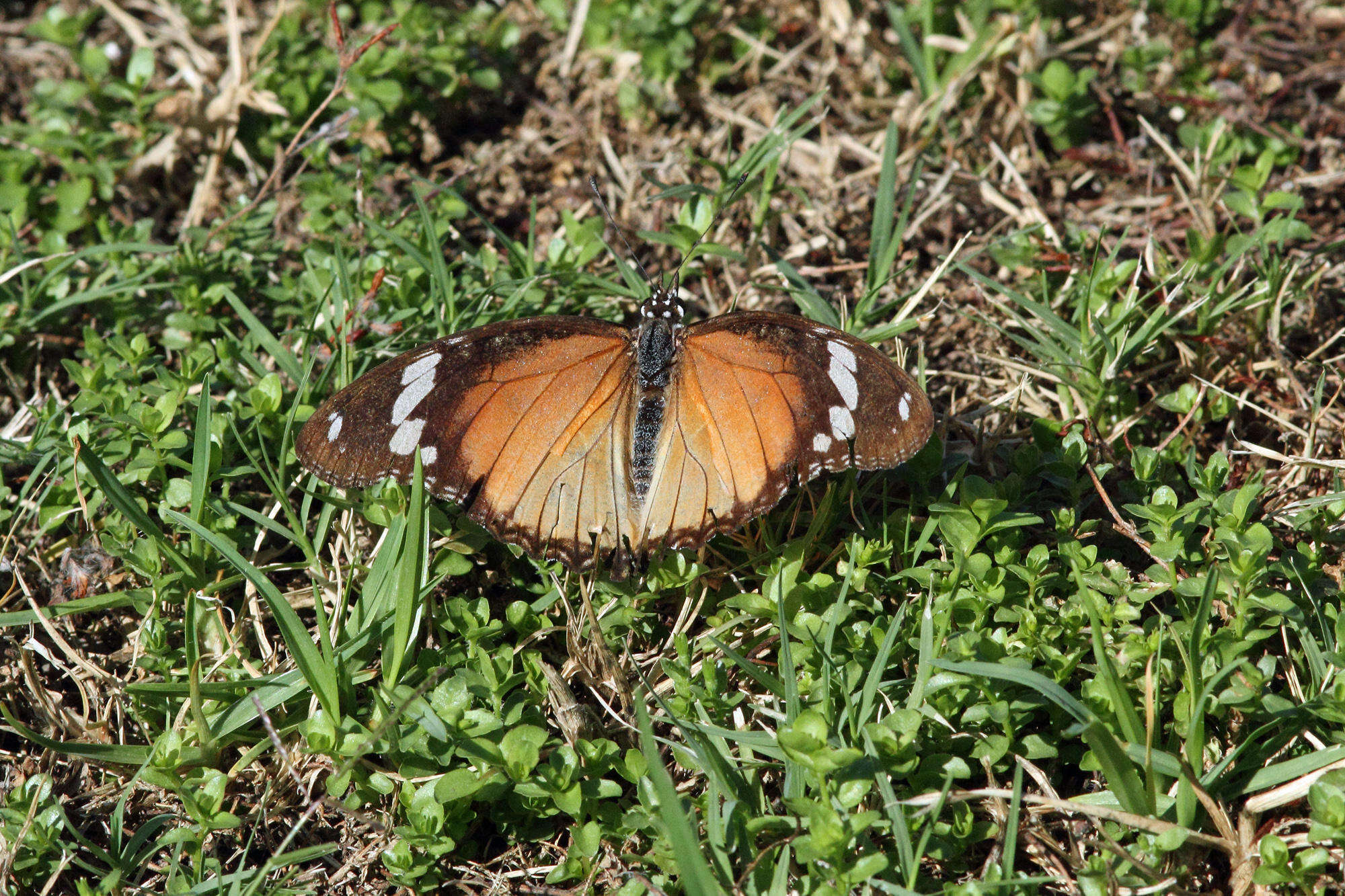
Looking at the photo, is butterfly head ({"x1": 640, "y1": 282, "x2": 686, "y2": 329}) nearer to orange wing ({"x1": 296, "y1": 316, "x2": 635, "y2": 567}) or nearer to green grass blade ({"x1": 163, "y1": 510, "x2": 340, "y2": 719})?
orange wing ({"x1": 296, "y1": 316, "x2": 635, "y2": 567})

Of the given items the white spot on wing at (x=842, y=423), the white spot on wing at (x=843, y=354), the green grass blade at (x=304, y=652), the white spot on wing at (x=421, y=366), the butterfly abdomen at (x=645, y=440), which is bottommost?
the green grass blade at (x=304, y=652)

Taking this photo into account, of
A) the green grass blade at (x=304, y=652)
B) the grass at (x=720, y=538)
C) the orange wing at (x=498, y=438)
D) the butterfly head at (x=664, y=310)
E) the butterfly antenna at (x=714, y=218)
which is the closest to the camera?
the grass at (x=720, y=538)

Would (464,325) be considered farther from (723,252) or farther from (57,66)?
(57,66)

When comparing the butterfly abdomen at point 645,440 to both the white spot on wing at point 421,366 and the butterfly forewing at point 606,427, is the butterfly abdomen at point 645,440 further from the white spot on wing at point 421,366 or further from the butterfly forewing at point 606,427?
the white spot on wing at point 421,366

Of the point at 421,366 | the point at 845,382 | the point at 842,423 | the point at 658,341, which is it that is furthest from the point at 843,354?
the point at 421,366

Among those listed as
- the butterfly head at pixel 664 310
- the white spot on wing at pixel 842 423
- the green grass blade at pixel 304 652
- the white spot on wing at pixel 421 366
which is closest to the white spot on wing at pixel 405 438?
the white spot on wing at pixel 421 366

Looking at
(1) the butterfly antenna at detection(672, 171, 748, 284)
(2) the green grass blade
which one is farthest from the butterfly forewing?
(1) the butterfly antenna at detection(672, 171, 748, 284)

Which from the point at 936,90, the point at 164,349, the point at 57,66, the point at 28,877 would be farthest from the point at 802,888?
the point at 57,66

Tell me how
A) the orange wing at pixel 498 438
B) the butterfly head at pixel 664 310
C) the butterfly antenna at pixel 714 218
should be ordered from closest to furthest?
1. the orange wing at pixel 498 438
2. the butterfly head at pixel 664 310
3. the butterfly antenna at pixel 714 218
